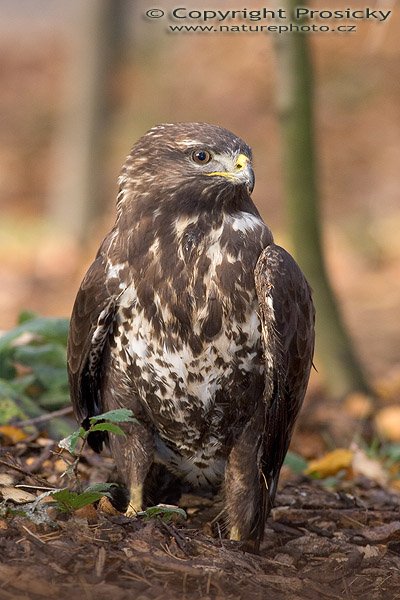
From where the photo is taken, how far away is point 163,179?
5.02 meters

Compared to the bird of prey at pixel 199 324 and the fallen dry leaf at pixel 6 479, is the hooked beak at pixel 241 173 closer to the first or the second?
the bird of prey at pixel 199 324

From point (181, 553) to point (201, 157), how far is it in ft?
5.93

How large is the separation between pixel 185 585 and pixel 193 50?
2087cm

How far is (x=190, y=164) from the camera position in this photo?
4988mm

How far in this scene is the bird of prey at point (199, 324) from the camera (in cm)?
479

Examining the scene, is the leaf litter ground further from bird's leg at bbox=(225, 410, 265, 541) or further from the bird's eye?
the bird's eye

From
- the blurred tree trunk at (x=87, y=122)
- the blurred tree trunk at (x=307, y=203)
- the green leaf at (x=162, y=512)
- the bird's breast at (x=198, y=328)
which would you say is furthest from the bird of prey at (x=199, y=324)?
the blurred tree trunk at (x=87, y=122)

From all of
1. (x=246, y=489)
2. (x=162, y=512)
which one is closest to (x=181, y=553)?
(x=162, y=512)

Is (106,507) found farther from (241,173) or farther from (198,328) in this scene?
(241,173)

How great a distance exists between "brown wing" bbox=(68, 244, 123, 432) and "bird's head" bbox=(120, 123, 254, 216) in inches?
16.9

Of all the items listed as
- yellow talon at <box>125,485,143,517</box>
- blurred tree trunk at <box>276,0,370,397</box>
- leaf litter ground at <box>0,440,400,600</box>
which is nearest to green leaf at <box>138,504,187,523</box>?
leaf litter ground at <box>0,440,400,600</box>

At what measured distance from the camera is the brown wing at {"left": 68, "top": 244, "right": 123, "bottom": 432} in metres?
4.93

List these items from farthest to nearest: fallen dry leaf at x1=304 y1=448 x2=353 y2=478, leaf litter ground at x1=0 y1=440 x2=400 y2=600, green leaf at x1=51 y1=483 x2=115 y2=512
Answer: fallen dry leaf at x1=304 y1=448 x2=353 y2=478 → green leaf at x1=51 y1=483 x2=115 y2=512 → leaf litter ground at x1=0 y1=440 x2=400 y2=600

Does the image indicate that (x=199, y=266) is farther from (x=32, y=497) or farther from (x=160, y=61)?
(x=160, y=61)
